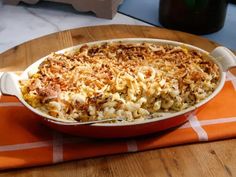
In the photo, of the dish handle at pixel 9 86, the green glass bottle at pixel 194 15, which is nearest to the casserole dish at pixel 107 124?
the dish handle at pixel 9 86

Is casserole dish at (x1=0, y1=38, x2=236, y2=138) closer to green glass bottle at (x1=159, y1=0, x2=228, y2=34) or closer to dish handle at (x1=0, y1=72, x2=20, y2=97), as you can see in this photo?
dish handle at (x1=0, y1=72, x2=20, y2=97)

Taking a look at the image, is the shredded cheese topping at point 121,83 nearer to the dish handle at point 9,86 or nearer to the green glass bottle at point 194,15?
the dish handle at point 9,86

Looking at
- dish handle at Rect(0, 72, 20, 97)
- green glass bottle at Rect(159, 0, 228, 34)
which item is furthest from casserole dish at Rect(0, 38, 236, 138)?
green glass bottle at Rect(159, 0, 228, 34)

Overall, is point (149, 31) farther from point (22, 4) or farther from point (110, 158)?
point (22, 4)

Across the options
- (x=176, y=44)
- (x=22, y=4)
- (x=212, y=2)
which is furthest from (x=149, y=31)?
(x=22, y=4)

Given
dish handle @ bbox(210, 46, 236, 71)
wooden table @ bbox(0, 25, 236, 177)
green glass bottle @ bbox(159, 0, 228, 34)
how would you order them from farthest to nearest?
green glass bottle @ bbox(159, 0, 228, 34) < dish handle @ bbox(210, 46, 236, 71) < wooden table @ bbox(0, 25, 236, 177)

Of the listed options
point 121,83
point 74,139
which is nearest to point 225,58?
point 121,83

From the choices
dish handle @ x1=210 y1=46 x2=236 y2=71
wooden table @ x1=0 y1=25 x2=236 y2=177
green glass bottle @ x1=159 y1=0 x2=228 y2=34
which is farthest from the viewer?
green glass bottle @ x1=159 y1=0 x2=228 y2=34
